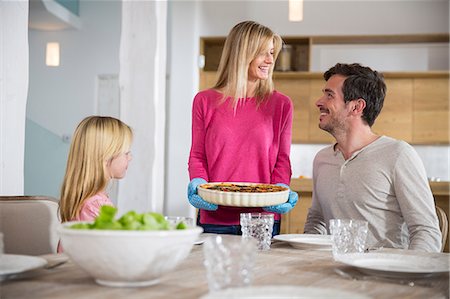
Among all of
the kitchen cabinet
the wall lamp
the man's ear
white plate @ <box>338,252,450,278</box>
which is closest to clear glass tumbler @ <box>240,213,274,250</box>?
white plate @ <box>338,252,450,278</box>

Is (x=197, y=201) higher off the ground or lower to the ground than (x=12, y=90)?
lower

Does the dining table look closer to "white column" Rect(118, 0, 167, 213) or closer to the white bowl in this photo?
the white bowl

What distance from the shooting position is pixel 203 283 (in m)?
1.17

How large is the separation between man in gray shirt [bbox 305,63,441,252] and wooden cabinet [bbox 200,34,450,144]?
397cm

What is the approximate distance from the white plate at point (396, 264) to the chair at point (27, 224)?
1.02 m

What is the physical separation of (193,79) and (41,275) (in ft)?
17.8

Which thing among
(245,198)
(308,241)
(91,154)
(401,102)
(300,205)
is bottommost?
(300,205)

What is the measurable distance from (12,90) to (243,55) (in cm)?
122

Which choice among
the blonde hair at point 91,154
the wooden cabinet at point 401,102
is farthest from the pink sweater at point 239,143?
the wooden cabinet at point 401,102

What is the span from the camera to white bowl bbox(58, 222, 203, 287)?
1.05 meters

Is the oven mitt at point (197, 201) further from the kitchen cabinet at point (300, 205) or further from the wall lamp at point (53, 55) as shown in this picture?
Result: the wall lamp at point (53, 55)

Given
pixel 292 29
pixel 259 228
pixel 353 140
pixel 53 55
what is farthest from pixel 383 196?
pixel 53 55

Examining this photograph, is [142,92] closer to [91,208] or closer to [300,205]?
[300,205]

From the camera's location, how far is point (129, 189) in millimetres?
4742
